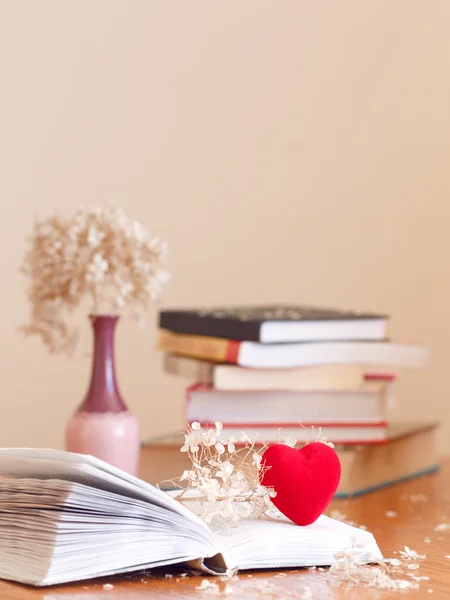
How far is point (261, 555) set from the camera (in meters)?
0.86

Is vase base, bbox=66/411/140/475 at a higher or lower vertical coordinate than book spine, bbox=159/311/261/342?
lower

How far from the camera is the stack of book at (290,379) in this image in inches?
53.4

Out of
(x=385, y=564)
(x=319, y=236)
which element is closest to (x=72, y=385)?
(x=319, y=236)

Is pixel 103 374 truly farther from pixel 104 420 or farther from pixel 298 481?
pixel 298 481

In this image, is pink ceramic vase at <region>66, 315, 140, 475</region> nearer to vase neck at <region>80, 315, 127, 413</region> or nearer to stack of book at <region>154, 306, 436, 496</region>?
vase neck at <region>80, 315, 127, 413</region>

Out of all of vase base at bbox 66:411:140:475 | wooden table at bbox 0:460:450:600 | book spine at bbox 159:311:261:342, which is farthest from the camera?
book spine at bbox 159:311:261:342

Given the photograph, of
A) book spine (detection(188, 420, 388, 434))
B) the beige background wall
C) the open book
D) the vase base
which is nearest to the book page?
the open book

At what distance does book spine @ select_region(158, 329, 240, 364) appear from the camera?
1.35 m

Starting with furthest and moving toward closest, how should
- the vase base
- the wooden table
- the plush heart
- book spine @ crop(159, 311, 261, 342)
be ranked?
book spine @ crop(159, 311, 261, 342) → the vase base → the plush heart → the wooden table

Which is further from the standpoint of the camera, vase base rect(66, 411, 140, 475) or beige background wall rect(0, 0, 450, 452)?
beige background wall rect(0, 0, 450, 452)

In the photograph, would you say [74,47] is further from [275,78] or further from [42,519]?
[42,519]

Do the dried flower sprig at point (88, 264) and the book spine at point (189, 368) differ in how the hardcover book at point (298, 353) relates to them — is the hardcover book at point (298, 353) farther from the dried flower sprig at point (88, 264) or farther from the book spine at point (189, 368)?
the dried flower sprig at point (88, 264)

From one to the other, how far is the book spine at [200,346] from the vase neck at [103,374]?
0.18 meters

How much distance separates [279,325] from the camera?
1.36 metres
